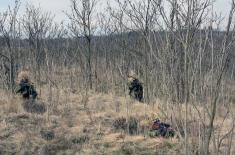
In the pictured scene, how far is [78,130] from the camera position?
1302 cm

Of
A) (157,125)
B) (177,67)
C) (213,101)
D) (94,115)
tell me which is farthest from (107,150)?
(213,101)

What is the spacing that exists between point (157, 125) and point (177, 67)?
6842 mm

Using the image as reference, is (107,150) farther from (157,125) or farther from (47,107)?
(47,107)

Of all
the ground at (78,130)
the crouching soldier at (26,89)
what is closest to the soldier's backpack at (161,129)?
the ground at (78,130)

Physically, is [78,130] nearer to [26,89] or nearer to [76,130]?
[76,130]

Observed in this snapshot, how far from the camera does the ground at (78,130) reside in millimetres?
11875

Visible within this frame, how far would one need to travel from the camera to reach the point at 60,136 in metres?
12.7

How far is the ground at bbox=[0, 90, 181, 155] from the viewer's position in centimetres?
1188

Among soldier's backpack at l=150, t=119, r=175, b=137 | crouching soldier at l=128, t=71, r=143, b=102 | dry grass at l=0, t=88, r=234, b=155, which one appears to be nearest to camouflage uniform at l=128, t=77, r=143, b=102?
crouching soldier at l=128, t=71, r=143, b=102

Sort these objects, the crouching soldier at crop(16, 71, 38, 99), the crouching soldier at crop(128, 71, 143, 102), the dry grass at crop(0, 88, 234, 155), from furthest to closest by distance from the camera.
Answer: the crouching soldier at crop(128, 71, 143, 102), the crouching soldier at crop(16, 71, 38, 99), the dry grass at crop(0, 88, 234, 155)

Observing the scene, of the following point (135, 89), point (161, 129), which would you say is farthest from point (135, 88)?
point (161, 129)

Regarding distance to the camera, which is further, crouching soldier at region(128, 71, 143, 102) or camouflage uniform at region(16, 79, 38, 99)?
crouching soldier at region(128, 71, 143, 102)

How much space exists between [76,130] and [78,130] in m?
0.06

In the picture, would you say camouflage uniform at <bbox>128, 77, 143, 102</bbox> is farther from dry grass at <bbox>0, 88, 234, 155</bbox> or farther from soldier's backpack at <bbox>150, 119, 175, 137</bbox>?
soldier's backpack at <bbox>150, 119, 175, 137</bbox>
